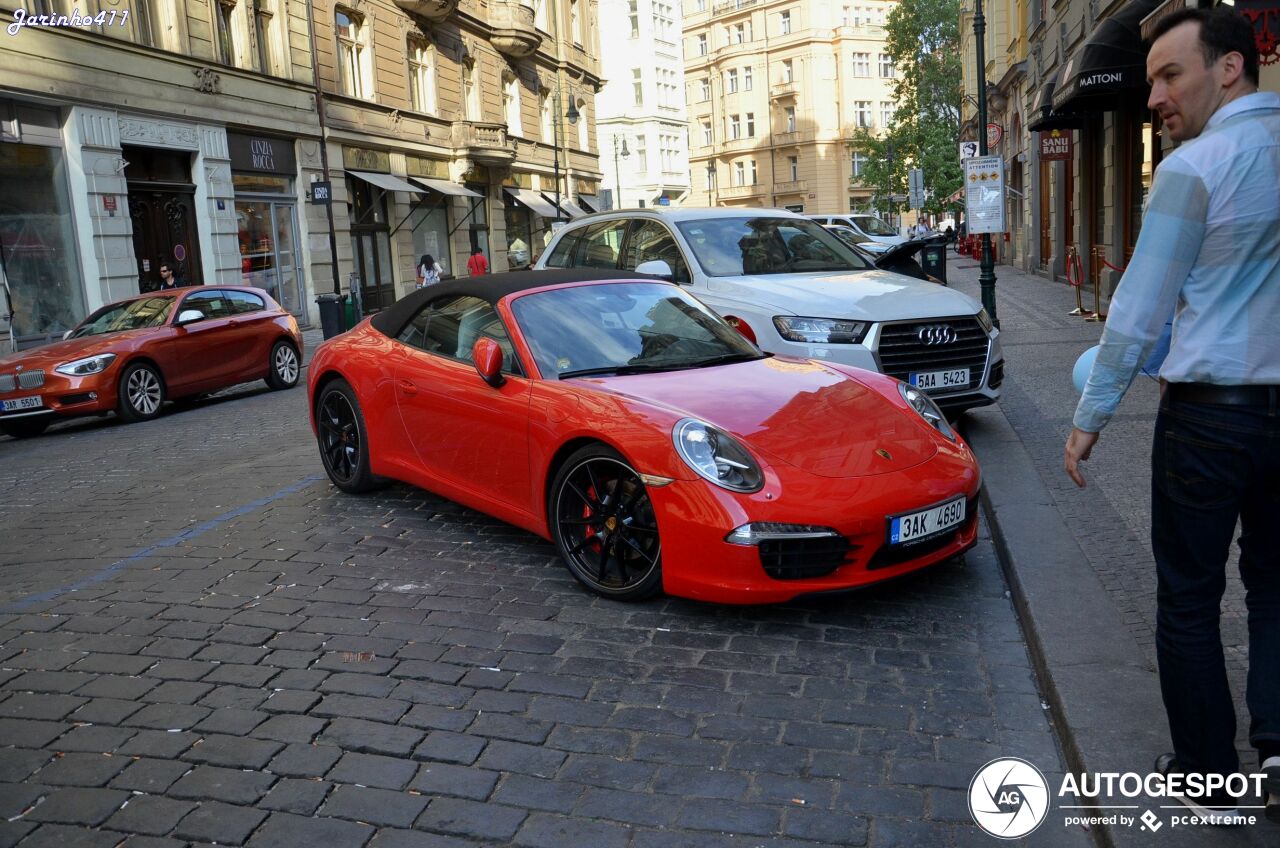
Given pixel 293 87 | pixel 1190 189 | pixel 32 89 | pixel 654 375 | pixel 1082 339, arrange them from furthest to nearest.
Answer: pixel 293 87 → pixel 32 89 → pixel 1082 339 → pixel 654 375 → pixel 1190 189

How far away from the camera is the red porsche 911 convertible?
14.3ft

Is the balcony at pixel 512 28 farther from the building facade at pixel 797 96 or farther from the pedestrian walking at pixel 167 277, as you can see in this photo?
the building facade at pixel 797 96

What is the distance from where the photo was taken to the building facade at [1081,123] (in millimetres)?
14852

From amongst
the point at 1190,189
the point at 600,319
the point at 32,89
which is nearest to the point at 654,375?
the point at 600,319

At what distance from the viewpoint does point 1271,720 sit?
106 inches

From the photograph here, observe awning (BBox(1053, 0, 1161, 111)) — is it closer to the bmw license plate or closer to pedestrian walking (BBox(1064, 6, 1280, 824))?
the bmw license plate

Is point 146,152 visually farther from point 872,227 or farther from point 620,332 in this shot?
point 872,227

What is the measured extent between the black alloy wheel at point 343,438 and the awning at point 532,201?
112 ft

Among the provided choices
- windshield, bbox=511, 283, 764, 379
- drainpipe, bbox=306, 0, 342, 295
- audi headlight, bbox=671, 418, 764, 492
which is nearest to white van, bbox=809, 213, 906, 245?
drainpipe, bbox=306, 0, 342, 295

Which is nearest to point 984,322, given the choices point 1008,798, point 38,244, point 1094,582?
point 1094,582

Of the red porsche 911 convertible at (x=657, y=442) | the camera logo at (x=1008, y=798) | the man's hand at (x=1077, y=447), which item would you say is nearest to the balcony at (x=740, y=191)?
the red porsche 911 convertible at (x=657, y=442)

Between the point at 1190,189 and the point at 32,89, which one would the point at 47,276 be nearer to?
the point at 32,89

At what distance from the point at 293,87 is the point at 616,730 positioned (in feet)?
83.6

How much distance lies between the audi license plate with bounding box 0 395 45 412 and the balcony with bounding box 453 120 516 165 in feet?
84.0
